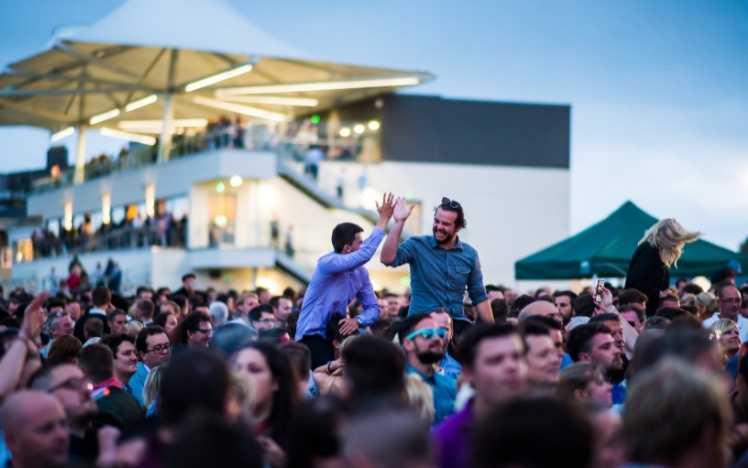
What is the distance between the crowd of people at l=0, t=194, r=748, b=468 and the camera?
14.4ft

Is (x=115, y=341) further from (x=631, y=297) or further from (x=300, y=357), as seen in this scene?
(x=631, y=297)

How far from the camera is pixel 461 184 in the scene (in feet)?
175

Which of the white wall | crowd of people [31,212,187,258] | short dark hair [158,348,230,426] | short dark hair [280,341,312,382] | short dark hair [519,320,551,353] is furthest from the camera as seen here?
the white wall

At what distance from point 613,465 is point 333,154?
43.9 meters

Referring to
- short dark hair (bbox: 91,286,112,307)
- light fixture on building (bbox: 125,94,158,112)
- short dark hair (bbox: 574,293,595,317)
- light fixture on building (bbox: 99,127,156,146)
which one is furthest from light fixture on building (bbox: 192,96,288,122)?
short dark hair (bbox: 574,293,595,317)

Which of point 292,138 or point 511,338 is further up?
point 292,138

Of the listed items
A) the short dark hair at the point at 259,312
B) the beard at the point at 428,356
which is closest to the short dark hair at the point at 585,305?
the short dark hair at the point at 259,312

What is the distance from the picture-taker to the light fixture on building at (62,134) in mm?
63562

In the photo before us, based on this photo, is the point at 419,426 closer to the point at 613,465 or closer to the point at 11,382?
the point at 613,465

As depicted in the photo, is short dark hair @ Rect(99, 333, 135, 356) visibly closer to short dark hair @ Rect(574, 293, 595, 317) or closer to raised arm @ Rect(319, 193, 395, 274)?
raised arm @ Rect(319, 193, 395, 274)

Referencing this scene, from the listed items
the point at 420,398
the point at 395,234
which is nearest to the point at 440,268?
the point at 395,234

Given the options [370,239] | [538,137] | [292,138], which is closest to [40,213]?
[292,138]

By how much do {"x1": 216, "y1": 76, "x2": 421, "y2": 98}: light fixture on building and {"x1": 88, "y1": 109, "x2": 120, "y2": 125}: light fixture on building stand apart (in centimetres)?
980

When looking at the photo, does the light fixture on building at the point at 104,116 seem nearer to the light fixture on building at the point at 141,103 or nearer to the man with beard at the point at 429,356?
the light fixture on building at the point at 141,103
